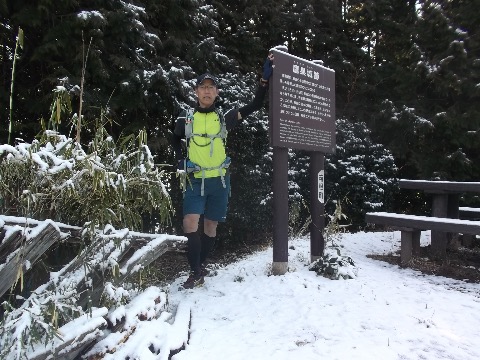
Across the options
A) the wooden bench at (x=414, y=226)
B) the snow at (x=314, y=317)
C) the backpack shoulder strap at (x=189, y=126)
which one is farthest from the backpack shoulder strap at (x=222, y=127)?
the wooden bench at (x=414, y=226)

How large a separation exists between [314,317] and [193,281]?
1341 millimetres

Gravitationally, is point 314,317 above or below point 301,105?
below

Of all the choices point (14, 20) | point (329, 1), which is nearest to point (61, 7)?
point (14, 20)

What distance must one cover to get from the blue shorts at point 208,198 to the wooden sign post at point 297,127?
618mm

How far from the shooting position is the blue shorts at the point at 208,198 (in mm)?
4129

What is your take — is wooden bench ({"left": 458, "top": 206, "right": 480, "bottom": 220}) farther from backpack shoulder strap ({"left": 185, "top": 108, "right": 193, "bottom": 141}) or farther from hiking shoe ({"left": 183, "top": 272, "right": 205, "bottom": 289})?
backpack shoulder strap ({"left": 185, "top": 108, "right": 193, "bottom": 141})

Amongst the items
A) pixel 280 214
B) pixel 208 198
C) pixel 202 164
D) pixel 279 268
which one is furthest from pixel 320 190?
pixel 202 164

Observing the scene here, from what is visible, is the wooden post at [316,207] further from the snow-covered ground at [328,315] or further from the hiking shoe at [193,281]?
the hiking shoe at [193,281]

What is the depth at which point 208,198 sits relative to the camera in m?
4.35

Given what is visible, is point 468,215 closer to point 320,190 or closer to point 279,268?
point 320,190

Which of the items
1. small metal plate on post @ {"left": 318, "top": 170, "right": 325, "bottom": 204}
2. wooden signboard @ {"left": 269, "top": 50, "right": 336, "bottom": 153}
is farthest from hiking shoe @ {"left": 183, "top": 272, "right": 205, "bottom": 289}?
small metal plate on post @ {"left": 318, "top": 170, "right": 325, "bottom": 204}

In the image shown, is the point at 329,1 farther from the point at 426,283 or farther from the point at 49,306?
the point at 49,306

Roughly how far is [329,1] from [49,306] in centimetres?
1175

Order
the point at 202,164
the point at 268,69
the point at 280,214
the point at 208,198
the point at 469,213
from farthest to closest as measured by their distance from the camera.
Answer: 1. the point at 469,213
2. the point at 280,214
3. the point at 268,69
4. the point at 208,198
5. the point at 202,164
